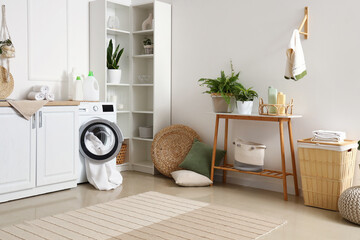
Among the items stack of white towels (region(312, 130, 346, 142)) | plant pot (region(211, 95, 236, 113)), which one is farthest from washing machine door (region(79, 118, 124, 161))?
stack of white towels (region(312, 130, 346, 142))

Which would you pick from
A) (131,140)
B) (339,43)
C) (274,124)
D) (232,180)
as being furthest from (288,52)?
(131,140)

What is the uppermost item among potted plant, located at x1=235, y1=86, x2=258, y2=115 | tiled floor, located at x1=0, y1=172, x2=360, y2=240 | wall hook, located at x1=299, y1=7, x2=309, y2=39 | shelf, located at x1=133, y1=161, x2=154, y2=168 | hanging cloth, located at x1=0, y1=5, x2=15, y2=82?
wall hook, located at x1=299, y1=7, x2=309, y2=39

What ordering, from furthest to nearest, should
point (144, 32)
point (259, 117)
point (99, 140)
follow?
1. point (144, 32)
2. point (99, 140)
3. point (259, 117)

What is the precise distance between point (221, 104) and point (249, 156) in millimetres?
605

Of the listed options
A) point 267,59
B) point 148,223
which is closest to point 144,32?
point 267,59

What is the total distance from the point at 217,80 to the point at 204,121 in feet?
2.05

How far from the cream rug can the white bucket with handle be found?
665 mm

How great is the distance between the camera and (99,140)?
13.7 ft

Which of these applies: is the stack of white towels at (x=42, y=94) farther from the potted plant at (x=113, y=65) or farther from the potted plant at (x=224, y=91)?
the potted plant at (x=224, y=91)

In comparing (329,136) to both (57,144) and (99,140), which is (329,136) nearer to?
(99,140)

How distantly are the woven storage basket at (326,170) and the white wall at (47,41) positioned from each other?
2.60 metres

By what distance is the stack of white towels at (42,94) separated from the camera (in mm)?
3928

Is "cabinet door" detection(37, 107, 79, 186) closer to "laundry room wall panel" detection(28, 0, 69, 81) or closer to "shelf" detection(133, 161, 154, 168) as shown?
"laundry room wall panel" detection(28, 0, 69, 81)

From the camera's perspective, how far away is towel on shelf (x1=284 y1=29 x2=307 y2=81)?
3.51 meters
